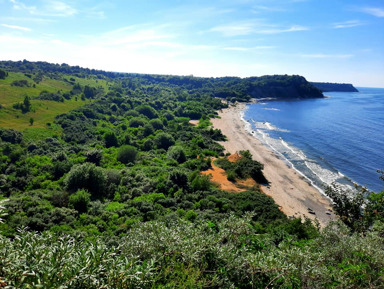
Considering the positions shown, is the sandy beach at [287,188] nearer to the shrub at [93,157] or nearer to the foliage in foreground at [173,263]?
the foliage in foreground at [173,263]

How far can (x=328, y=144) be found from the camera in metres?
74.9

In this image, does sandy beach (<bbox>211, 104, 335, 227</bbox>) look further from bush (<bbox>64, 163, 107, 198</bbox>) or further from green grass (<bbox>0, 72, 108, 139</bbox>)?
green grass (<bbox>0, 72, 108, 139</bbox>)

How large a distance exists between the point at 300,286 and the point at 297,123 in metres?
106

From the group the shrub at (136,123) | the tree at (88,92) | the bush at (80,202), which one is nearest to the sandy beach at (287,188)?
the bush at (80,202)

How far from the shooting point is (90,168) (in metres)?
35.0

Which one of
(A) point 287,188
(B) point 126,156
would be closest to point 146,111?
(B) point 126,156

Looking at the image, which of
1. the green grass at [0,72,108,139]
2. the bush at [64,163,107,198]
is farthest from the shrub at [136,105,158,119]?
the bush at [64,163,107,198]

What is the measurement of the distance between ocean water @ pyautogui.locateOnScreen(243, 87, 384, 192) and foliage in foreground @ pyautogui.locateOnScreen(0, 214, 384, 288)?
37806 mm

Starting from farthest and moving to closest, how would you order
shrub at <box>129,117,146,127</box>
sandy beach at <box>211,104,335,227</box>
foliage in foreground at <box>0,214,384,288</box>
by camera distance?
shrub at <box>129,117,146,127</box> < sandy beach at <box>211,104,335,227</box> < foliage in foreground at <box>0,214,384,288</box>

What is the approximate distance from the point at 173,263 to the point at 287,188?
41412mm

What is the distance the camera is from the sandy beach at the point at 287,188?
3897cm

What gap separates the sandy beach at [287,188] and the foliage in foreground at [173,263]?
24048 mm

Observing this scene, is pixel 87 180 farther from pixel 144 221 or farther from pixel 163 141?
pixel 163 141

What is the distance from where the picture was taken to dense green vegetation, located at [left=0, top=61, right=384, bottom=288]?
893cm
